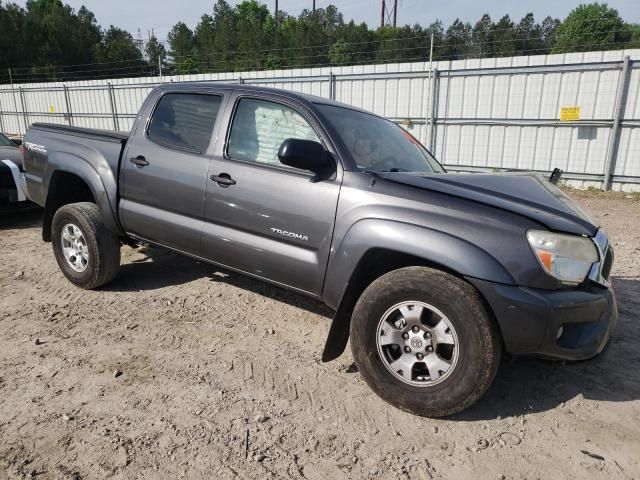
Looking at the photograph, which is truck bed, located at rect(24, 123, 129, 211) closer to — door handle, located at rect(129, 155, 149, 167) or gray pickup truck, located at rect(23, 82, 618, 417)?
gray pickup truck, located at rect(23, 82, 618, 417)

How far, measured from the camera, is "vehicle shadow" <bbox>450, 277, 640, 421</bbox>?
2645mm

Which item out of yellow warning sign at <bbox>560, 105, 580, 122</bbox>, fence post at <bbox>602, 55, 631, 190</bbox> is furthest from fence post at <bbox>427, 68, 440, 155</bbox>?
fence post at <bbox>602, 55, 631, 190</bbox>

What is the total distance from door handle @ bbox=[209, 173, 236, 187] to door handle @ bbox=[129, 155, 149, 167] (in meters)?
0.78

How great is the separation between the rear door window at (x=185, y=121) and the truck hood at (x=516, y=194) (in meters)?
1.49

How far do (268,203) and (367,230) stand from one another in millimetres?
743

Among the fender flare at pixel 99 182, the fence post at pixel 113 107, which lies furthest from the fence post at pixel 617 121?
the fence post at pixel 113 107

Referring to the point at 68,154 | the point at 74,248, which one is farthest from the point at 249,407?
the point at 68,154

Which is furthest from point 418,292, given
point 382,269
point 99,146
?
point 99,146

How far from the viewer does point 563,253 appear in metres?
2.29

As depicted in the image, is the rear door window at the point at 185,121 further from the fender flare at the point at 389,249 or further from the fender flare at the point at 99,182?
the fender flare at the point at 389,249

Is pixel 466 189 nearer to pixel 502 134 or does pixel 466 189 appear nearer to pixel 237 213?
pixel 237 213

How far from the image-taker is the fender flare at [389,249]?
2.30 meters

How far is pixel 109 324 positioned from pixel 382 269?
86.6 inches

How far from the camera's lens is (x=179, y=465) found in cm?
215
